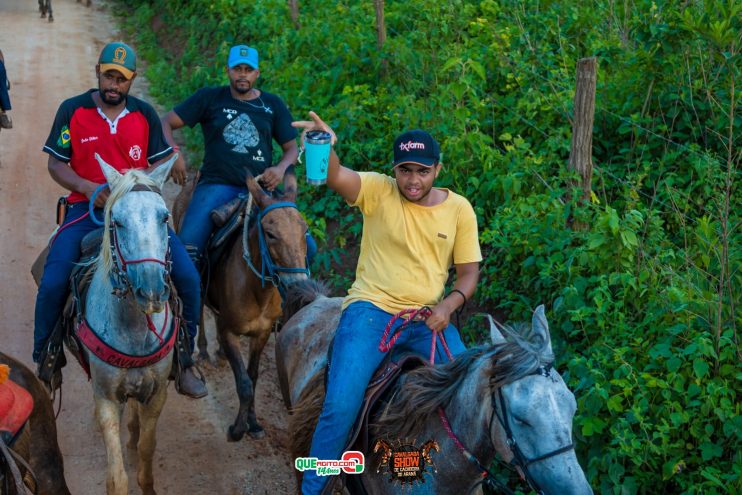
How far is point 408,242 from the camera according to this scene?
14.9 ft

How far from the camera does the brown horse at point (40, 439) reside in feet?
16.1

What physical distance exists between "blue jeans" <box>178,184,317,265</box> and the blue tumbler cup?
9.50ft

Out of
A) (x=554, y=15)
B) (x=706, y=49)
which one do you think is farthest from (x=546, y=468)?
(x=554, y=15)

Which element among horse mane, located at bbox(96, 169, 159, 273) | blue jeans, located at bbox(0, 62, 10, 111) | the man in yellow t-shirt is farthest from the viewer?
blue jeans, located at bbox(0, 62, 10, 111)

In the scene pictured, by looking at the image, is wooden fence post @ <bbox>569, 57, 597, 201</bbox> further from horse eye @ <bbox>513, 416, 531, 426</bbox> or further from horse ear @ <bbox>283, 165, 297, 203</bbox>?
horse eye @ <bbox>513, 416, 531, 426</bbox>

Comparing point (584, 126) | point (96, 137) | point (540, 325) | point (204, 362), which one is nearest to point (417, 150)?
point (540, 325)

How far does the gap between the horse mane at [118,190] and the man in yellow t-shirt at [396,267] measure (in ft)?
4.20

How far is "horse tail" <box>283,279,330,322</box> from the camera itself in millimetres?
6215

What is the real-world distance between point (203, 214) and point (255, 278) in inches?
33.2

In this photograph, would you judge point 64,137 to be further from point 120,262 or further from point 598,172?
point 598,172

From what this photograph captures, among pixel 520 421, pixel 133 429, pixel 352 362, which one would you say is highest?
pixel 520 421

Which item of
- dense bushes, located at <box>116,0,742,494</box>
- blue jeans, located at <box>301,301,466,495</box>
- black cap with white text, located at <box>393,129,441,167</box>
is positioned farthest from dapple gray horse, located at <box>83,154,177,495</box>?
dense bushes, located at <box>116,0,742,494</box>

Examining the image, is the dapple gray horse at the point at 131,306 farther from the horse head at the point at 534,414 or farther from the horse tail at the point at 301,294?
the horse head at the point at 534,414

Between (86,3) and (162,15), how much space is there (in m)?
4.54
